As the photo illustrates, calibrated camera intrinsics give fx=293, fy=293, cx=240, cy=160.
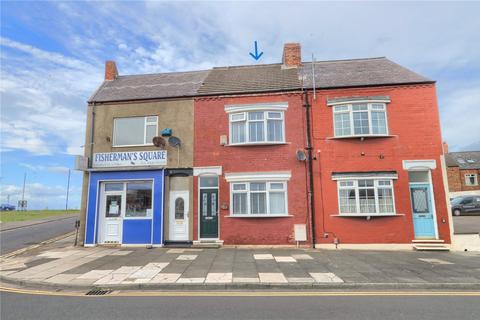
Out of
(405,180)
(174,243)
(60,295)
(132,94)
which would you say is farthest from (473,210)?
(60,295)

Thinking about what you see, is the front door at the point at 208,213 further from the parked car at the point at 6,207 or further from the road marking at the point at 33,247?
the parked car at the point at 6,207

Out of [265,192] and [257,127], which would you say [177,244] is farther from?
[257,127]

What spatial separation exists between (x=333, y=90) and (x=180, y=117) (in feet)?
24.8

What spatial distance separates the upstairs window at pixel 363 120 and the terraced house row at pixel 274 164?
0.05 m

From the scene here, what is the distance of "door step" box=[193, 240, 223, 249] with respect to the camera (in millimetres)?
13163

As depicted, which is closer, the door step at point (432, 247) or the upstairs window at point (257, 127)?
the door step at point (432, 247)

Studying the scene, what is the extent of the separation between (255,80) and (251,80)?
0.22 metres

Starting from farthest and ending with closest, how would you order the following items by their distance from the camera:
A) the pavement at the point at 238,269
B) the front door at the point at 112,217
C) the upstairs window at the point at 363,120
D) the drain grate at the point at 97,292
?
1. the front door at the point at 112,217
2. the upstairs window at the point at 363,120
3. the pavement at the point at 238,269
4. the drain grate at the point at 97,292

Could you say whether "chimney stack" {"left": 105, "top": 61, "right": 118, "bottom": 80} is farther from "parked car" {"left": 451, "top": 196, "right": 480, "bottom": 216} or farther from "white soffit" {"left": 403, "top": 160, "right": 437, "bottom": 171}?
"parked car" {"left": 451, "top": 196, "right": 480, "bottom": 216}

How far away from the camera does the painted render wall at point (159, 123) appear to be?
1427 cm

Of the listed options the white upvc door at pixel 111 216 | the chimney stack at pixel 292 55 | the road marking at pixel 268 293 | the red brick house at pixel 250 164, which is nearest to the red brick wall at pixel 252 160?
the red brick house at pixel 250 164

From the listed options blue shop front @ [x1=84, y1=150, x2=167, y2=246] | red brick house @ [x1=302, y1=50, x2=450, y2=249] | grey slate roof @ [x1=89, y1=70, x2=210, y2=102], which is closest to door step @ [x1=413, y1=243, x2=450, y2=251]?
red brick house @ [x1=302, y1=50, x2=450, y2=249]

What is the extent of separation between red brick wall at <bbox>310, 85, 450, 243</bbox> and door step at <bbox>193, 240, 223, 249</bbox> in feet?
14.7

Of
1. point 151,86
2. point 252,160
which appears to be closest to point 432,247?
point 252,160
